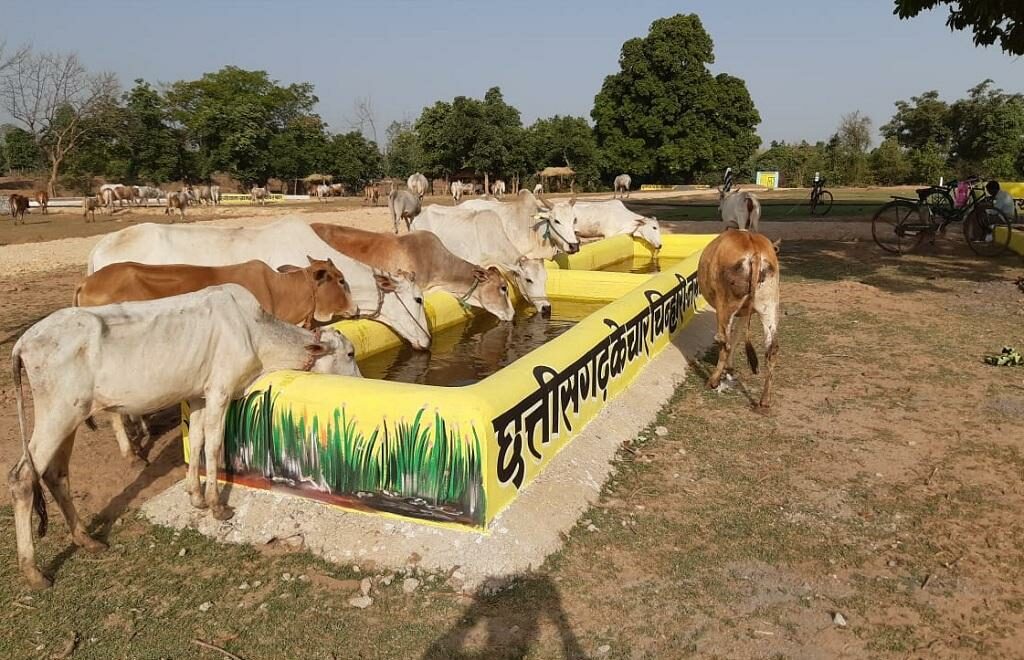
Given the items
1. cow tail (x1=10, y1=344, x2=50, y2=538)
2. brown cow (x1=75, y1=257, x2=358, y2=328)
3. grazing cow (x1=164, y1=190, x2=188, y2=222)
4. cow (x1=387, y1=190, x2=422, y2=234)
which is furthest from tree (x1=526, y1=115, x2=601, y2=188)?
cow tail (x1=10, y1=344, x2=50, y2=538)

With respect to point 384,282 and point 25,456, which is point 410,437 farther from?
point 384,282

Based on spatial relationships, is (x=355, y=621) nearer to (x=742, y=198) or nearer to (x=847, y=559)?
(x=847, y=559)

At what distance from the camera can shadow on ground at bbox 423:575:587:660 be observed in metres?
3.30

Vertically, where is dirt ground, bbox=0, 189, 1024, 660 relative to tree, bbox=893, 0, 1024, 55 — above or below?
below

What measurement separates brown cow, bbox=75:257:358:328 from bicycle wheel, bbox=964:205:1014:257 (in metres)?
14.4

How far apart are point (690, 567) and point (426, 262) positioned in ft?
17.2

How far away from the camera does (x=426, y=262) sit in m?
8.39

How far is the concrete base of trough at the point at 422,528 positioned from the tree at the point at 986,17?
11.1 m

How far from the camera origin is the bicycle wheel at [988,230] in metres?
15.2

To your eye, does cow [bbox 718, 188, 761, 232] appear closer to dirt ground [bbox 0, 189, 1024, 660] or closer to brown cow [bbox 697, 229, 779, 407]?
brown cow [bbox 697, 229, 779, 407]

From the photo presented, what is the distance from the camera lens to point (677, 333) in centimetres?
870

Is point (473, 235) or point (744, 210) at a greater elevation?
point (744, 210)

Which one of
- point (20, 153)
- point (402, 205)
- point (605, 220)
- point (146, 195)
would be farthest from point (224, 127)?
point (605, 220)

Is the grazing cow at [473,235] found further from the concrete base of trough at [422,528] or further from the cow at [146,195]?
the cow at [146,195]
